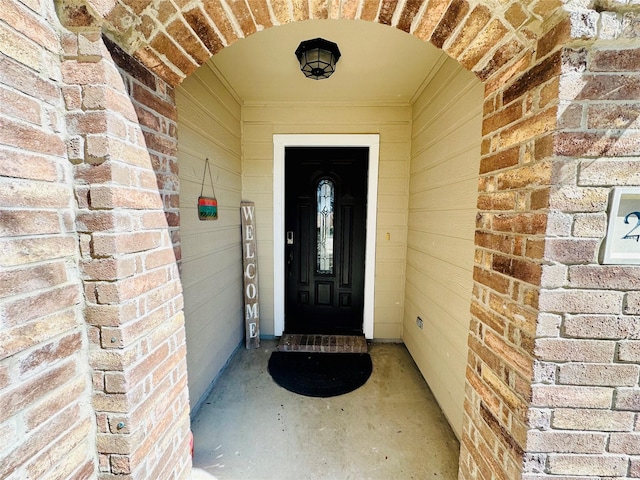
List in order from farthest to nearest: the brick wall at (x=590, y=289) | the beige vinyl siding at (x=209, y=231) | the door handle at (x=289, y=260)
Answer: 1. the door handle at (x=289, y=260)
2. the beige vinyl siding at (x=209, y=231)
3. the brick wall at (x=590, y=289)

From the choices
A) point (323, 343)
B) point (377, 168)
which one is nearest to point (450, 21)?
point (377, 168)

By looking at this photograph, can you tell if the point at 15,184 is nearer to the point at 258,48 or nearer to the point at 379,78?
the point at 258,48

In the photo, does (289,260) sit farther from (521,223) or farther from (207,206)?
(521,223)

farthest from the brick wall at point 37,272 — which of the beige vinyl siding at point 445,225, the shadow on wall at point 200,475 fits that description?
the beige vinyl siding at point 445,225

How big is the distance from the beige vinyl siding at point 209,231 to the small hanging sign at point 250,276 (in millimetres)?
69

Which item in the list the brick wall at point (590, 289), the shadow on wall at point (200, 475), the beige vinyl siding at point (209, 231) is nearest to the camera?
the brick wall at point (590, 289)

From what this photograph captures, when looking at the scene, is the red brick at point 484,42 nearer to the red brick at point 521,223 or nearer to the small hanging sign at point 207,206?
the red brick at point 521,223

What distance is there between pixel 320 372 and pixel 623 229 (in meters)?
Result: 2.30

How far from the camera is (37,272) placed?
751 mm

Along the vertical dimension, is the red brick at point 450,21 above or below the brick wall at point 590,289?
above

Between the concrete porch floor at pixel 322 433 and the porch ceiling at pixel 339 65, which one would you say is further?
the porch ceiling at pixel 339 65

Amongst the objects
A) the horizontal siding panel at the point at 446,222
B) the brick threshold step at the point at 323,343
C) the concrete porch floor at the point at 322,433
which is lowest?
the concrete porch floor at the point at 322,433

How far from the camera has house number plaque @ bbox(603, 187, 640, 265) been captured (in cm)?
85

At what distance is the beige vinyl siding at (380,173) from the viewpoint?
9.47 ft
